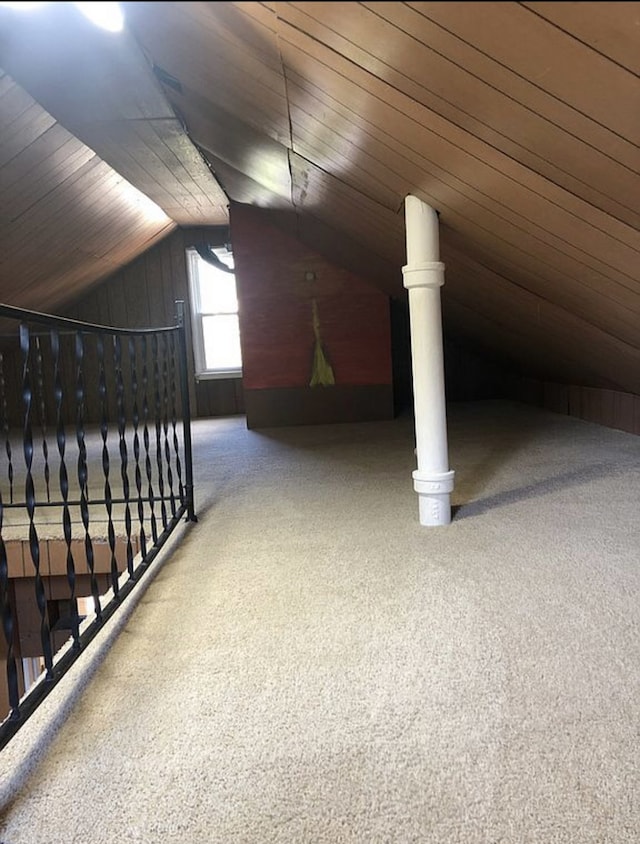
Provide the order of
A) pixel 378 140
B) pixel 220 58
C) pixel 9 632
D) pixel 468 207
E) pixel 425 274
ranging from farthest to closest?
pixel 425 274, pixel 468 207, pixel 378 140, pixel 9 632, pixel 220 58

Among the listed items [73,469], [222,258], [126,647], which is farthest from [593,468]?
[222,258]

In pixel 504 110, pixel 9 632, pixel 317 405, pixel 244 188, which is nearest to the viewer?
pixel 9 632

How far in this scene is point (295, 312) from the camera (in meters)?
5.59

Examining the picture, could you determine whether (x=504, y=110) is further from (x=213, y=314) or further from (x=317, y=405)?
(x=213, y=314)

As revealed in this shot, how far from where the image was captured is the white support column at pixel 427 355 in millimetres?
2500

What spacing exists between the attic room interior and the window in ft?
6.89

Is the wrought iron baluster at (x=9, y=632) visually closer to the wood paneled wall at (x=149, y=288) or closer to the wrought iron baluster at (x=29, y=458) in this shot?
the wrought iron baluster at (x=29, y=458)

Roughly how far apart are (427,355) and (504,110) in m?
1.13

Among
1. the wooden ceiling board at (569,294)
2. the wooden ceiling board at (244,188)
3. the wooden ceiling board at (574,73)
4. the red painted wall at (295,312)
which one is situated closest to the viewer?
the wooden ceiling board at (574,73)

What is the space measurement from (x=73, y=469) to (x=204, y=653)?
10.4 feet

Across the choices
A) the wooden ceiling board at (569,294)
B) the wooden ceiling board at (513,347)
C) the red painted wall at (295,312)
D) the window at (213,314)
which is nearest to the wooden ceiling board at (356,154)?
the wooden ceiling board at (569,294)

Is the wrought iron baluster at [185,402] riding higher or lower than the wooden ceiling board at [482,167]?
lower

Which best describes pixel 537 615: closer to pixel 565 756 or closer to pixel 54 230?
pixel 565 756

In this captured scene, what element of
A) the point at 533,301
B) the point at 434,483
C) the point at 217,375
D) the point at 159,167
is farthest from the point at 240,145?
the point at 217,375
